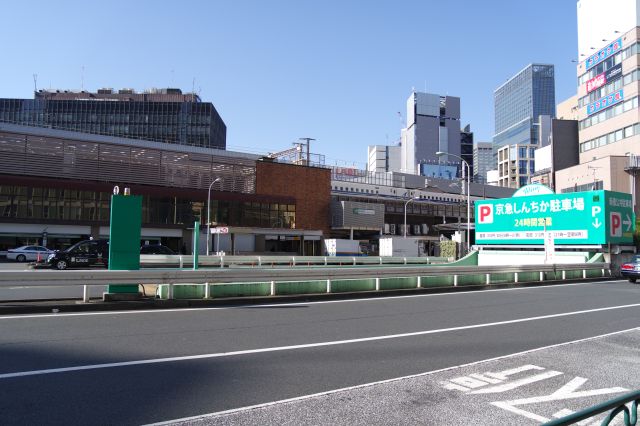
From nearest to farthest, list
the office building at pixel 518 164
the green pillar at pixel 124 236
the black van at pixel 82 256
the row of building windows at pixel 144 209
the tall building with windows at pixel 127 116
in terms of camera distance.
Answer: the green pillar at pixel 124 236
the black van at pixel 82 256
the row of building windows at pixel 144 209
the tall building with windows at pixel 127 116
the office building at pixel 518 164

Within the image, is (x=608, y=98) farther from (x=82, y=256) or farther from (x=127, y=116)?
(x=127, y=116)

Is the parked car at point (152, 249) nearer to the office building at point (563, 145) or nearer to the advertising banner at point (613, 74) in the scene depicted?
the advertising banner at point (613, 74)

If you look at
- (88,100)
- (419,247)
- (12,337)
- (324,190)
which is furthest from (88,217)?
(88,100)

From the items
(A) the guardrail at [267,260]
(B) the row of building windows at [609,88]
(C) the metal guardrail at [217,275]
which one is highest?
(B) the row of building windows at [609,88]

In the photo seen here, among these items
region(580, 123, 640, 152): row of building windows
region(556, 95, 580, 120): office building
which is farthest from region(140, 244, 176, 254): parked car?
region(556, 95, 580, 120): office building

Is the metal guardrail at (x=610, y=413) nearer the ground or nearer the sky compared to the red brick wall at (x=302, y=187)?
nearer the ground

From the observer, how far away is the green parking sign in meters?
31.9

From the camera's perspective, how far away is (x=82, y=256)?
2964cm

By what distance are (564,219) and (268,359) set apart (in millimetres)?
31813

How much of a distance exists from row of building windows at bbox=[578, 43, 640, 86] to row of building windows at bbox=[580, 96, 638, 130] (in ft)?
20.0

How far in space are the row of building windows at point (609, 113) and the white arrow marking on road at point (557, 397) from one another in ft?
242

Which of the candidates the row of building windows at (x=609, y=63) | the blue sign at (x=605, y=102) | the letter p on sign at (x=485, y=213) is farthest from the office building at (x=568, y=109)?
the letter p on sign at (x=485, y=213)

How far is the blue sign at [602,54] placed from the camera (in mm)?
70688

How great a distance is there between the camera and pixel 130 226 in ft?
45.4
